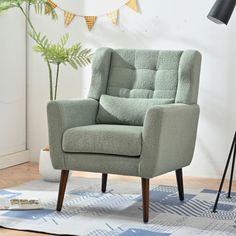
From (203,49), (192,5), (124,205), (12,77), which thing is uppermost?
(192,5)

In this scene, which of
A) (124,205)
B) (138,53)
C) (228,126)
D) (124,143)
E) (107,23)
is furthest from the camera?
(107,23)

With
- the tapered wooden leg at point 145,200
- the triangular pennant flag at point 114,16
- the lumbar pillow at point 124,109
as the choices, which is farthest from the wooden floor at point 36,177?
the triangular pennant flag at point 114,16

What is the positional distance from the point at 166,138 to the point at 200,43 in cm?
143

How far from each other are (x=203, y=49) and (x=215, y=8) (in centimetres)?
119

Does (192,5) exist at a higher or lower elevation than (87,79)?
higher

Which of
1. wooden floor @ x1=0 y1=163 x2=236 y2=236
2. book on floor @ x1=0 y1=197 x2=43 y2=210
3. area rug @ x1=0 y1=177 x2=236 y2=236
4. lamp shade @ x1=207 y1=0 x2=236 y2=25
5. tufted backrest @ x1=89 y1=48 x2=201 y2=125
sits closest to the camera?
area rug @ x1=0 y1=177 x2=236 y2=236

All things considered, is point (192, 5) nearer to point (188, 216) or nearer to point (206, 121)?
point (206, 121)

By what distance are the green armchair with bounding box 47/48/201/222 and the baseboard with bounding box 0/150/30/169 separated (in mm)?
1163

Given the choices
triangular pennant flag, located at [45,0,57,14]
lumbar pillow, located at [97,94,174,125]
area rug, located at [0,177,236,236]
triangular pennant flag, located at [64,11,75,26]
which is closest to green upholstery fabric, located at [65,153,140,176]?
area rug, located at [0,177,236,236]

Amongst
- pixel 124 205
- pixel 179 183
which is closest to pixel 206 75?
pixel 179 183

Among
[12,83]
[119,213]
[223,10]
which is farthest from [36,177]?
[223,10]

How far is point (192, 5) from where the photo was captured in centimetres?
443

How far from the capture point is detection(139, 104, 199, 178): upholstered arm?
3.10 metres

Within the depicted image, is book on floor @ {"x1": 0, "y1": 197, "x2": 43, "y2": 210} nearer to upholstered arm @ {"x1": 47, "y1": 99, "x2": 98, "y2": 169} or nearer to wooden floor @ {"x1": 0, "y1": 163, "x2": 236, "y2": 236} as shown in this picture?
upholstered arm @ {"x1": 47, "y1": 99, "x2": 98, "y2": 169}
